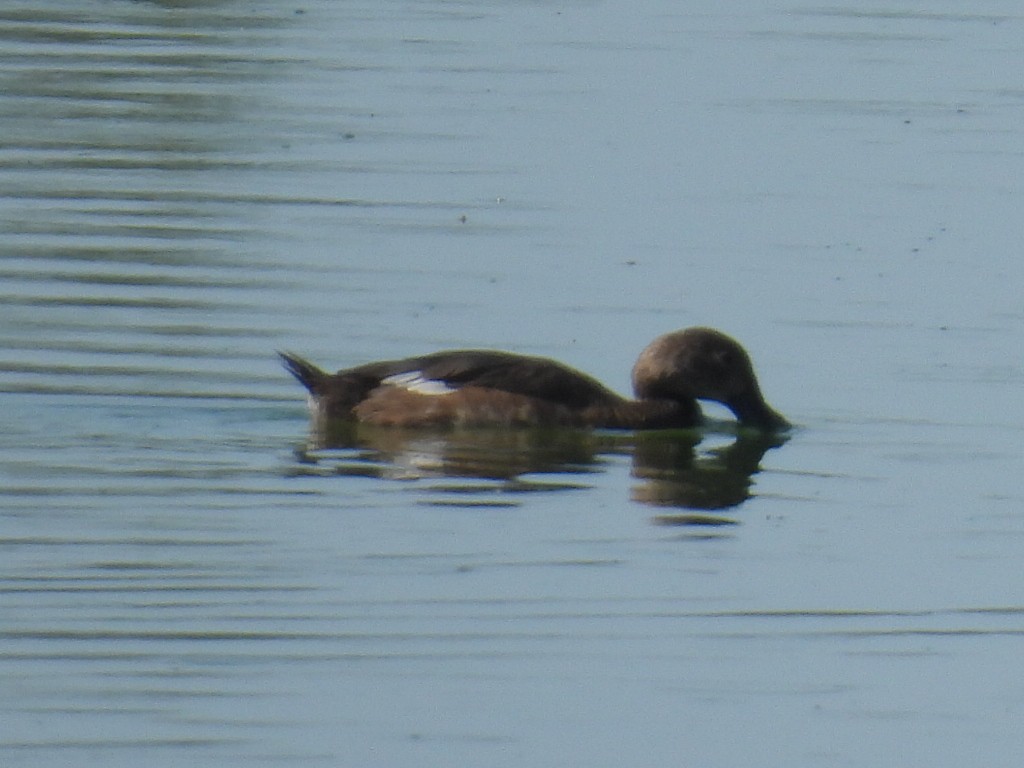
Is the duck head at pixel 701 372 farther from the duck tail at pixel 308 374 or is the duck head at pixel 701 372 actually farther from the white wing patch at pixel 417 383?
the duck tail at pixel 308 374

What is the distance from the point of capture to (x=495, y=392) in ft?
36.6

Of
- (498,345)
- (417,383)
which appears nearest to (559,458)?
(417,383)

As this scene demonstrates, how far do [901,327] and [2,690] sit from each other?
6.25 m

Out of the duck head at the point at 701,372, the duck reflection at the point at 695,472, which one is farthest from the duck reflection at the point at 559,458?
the duck head at the point at 701,372

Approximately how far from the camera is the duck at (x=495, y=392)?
11.0 m

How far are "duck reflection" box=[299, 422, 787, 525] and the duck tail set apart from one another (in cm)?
19

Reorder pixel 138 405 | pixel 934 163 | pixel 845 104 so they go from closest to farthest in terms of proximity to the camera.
Answer: pixel 138 405 < pixel 934 163 < pixel 845 104

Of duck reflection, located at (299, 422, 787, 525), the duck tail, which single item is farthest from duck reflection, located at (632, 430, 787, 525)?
the duck tail

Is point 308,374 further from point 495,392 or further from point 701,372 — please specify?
point 701,372

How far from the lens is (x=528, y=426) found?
11227 millimetres

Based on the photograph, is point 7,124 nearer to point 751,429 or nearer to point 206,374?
point 206,374

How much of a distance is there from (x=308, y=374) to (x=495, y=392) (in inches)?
30.7

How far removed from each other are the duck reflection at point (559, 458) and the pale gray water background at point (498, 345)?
0.18 ft

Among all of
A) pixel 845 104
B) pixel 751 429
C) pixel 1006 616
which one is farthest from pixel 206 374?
pixel 845 104
